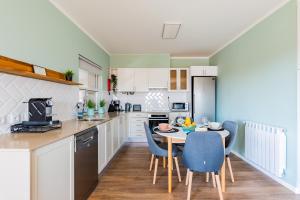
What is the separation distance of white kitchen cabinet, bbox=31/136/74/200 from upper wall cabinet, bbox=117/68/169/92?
A: 3745mm

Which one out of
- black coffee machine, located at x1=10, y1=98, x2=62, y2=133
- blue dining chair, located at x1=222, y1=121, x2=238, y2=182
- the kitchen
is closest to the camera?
the kitchen

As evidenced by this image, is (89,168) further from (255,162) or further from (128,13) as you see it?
(255,162)

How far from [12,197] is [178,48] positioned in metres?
4.52

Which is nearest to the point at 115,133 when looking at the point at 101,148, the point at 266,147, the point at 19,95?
the point at 101,148

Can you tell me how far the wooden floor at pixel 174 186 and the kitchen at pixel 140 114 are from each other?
15 millimetres

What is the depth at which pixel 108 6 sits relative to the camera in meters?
2.79

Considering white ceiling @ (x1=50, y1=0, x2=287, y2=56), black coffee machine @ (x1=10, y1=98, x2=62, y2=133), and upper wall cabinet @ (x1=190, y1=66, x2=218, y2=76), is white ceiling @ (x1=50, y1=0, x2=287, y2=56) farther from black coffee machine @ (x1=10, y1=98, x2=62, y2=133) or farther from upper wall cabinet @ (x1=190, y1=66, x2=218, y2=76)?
black coffee machine @ (x1=10, y1=98, x2=62, y2=133)

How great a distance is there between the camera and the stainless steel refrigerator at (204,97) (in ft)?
17.0

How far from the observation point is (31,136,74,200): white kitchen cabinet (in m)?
1.40

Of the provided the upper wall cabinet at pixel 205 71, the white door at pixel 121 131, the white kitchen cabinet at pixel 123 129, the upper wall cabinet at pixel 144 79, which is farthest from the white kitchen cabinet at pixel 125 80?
the upper wall cabinet at pixel 205 71

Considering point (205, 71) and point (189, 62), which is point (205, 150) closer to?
point (205, 71)

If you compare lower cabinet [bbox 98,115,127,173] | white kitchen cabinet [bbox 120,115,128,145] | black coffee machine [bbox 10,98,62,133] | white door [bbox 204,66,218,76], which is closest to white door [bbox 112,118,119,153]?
lower cabinet [bbox 98,115,127,173]

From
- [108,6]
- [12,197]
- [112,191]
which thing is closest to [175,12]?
[108,6]

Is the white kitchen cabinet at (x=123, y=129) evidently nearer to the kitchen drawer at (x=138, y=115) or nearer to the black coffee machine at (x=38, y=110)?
the kitchen drawer at (x=138, y=115)
